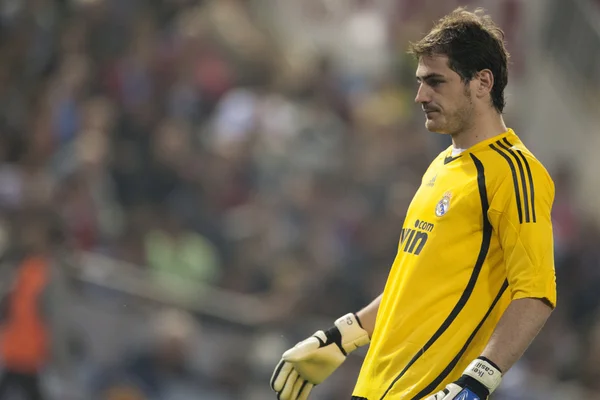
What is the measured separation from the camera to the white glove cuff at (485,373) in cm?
407

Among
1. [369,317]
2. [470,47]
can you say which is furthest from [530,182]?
[369,317]

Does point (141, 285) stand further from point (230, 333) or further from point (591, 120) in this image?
point (591, 120)

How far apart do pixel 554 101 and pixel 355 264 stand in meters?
4.07

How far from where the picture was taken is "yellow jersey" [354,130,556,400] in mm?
4223

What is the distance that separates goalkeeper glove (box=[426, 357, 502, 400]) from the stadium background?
5.99 metres

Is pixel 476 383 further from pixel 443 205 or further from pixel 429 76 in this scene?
pixel 429 76

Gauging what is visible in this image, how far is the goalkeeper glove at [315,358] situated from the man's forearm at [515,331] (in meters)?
0.97

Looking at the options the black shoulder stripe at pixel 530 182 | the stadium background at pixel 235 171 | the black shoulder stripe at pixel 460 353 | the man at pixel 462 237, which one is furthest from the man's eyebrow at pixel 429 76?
the stadium background at pixel 235 171

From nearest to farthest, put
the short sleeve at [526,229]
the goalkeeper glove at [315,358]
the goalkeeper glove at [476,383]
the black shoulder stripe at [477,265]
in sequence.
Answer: the goalkeeper glove at [476,383] < the short sleeve at [526,229] < the black shoulder stripe at [477,265] < the goalkeeper glove at [315,358]

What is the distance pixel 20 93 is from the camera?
1170cm

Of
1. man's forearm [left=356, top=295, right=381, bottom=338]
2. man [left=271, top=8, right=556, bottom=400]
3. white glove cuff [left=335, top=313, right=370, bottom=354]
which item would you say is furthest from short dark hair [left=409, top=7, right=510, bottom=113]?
white glove cuff [left=335, top=313, right=370, bottom=354]

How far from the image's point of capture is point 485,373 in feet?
13.4

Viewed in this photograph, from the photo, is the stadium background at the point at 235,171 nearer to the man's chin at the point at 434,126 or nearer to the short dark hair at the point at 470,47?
the man's chin at the point at 434,126

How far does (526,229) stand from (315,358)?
48.0 inches
